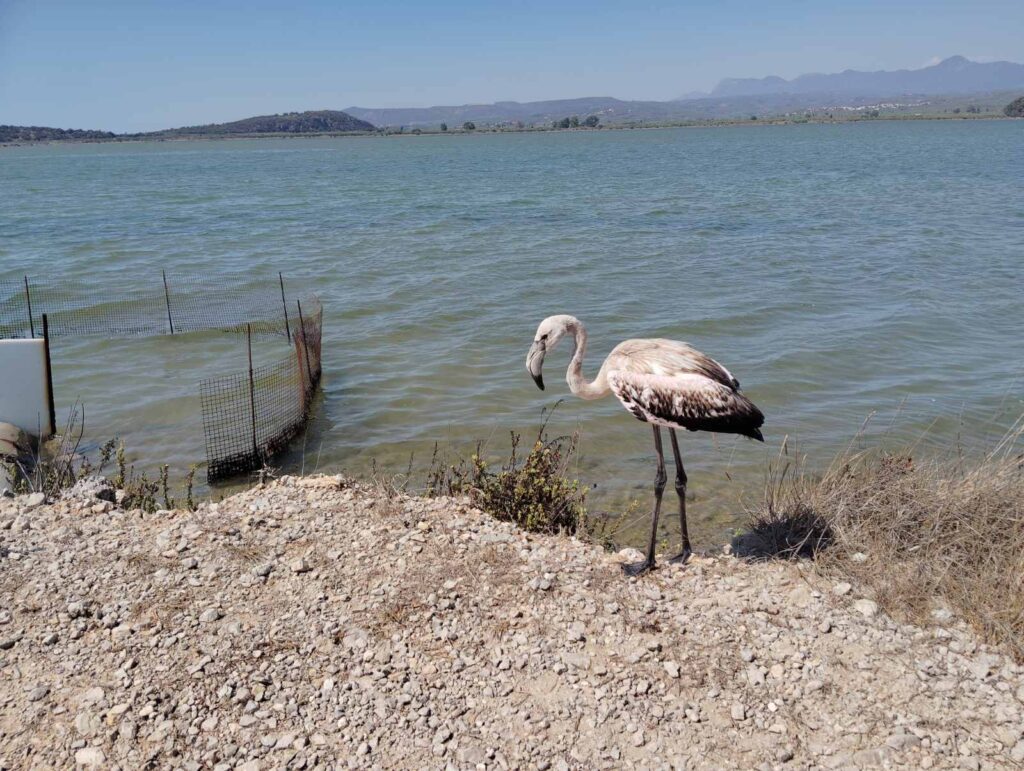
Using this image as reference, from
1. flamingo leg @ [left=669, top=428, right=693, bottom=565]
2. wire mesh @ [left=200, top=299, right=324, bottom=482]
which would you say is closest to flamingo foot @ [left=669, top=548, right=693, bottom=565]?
flamingo leg @ [left=669, top=428, right=693, bottom=565]

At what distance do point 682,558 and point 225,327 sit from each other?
1375 centimetres

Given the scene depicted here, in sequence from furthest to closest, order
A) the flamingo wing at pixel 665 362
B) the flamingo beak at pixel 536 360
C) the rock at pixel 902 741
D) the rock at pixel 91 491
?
the rock at pixel 91 491 < the flamingo beak at pixel 536 360 < the flamingo wing at pixel 665 362 < the rock at pixel 902 741

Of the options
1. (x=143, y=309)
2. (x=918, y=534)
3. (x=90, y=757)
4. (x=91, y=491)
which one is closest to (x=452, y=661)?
(x=90, y=757)

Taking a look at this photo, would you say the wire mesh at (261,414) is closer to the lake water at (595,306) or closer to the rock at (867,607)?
the lake water at (595,306)

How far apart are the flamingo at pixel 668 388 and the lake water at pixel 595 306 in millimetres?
2536

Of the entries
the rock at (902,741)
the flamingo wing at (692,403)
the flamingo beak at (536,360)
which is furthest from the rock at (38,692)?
the rock at (902,741)

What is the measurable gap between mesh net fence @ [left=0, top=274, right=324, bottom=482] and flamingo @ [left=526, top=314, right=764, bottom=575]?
15.4 ft

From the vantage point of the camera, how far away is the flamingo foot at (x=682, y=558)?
21.7 ft

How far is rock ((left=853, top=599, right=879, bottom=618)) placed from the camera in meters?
5.45

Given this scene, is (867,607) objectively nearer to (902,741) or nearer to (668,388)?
(902,741)

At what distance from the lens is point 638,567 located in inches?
253

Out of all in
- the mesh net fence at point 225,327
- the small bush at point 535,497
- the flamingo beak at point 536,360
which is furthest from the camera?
the mesh net fence at point 225,327

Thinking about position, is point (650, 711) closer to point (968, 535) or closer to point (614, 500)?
point (968, 535)

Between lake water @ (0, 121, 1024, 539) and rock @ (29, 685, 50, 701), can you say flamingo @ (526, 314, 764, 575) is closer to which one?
lake water @ (0, 121, 1024, 539)
